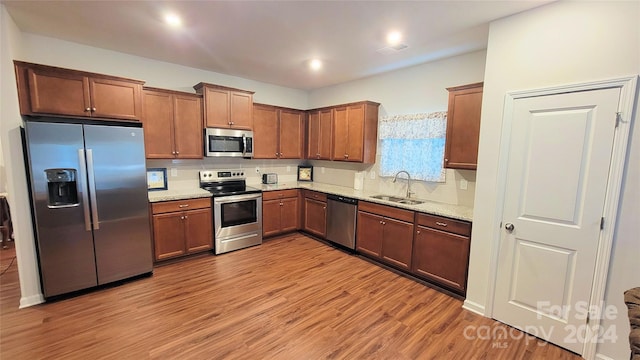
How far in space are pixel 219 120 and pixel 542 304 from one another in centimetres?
430

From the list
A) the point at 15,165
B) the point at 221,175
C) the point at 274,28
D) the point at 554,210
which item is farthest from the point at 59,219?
the point at 554,210

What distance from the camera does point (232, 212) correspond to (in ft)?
13.0

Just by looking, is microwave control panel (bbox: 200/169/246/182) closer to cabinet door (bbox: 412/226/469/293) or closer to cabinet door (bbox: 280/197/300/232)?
cabinet door (bbox: 280/197/300/232)

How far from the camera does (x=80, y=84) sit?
268 centimetres

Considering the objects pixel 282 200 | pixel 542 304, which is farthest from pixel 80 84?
pixel 542 304

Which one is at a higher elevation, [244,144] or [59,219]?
[244,144]

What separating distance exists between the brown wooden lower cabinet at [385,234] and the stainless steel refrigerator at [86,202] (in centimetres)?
277

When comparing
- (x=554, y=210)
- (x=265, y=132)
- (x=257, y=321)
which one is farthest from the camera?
(x=265, y=132)

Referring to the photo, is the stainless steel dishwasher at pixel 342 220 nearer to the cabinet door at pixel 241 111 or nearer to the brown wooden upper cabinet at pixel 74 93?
the cabinet door at pixel 241 111

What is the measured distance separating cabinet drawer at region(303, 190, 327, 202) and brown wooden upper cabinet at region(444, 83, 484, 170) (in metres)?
1.97

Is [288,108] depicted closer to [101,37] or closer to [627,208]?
[101,37]

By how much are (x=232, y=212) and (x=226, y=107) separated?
160 centimetres

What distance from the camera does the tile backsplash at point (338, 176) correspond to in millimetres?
3348

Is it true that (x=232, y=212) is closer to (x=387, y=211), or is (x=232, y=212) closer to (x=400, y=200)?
(x=387, y=211)
